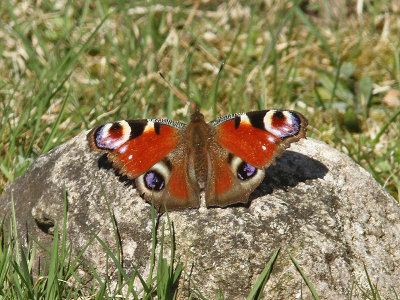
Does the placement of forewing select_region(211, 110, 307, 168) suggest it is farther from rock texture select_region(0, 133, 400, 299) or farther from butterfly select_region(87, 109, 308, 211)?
rock texture select_region(0, 133, 400, 299)

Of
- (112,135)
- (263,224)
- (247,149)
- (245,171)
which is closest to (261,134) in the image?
(247,149)

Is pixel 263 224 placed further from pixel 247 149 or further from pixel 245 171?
pixel 247 149

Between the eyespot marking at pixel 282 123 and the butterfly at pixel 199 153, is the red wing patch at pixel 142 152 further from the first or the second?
the eyespot marking at pixel 282 123

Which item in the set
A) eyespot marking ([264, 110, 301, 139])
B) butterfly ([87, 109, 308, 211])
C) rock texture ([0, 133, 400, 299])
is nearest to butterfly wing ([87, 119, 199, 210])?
butterfly ([87, 109, 308, 211])

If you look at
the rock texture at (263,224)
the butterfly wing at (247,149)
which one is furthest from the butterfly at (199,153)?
the rock texture at (263,224)

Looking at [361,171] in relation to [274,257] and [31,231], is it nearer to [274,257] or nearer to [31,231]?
[274,257]
